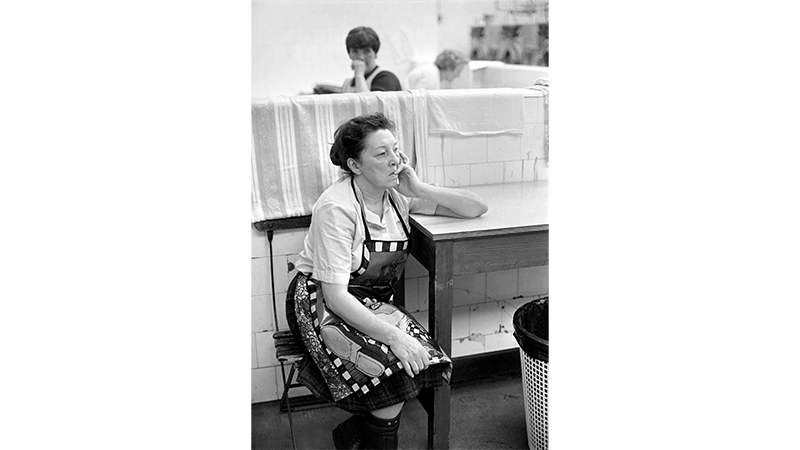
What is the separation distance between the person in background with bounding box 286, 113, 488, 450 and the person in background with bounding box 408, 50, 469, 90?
97.7 inches

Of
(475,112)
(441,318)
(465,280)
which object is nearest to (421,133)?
(475,112)

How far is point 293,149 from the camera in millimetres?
2711

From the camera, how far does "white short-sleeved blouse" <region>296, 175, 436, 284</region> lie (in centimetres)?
230

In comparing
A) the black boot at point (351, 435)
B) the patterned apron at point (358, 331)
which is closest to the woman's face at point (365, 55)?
the patterned apron at point (358, 331)

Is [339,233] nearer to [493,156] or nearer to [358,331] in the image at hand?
[358,331]

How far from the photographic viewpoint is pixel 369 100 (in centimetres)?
279

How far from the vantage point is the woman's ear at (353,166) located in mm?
2402

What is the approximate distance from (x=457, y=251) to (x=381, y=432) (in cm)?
60

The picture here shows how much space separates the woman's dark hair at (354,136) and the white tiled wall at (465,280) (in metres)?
0.44

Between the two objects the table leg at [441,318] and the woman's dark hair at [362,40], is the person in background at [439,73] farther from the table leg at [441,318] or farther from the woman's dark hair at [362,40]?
the table leg at [441,318]
